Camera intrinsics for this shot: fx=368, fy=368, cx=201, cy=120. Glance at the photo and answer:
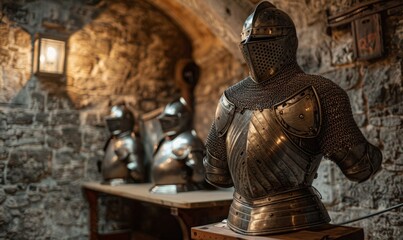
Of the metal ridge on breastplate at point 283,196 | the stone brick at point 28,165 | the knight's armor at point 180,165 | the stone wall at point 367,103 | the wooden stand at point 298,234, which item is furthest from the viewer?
the stone brick at point 28,165

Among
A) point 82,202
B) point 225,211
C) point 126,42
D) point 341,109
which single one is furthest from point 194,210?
point 126,42

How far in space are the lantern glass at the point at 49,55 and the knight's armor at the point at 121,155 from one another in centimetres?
65

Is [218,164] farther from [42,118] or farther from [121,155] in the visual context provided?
[42,118]

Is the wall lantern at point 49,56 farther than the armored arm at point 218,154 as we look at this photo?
Yes

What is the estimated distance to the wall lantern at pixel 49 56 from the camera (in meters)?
3.23

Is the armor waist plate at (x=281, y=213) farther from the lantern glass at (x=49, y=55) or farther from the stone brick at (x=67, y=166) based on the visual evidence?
the lantern glass at (x=49, y=55)

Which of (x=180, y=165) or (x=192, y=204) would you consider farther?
(x=180, y=165)

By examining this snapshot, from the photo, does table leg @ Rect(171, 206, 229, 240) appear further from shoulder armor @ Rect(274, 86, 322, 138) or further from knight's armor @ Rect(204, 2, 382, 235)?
shoulder armor @ Rect(274, 86, 322, 138)

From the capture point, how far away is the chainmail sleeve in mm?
1805

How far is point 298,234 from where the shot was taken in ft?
4.62

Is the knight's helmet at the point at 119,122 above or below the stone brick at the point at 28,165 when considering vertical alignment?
above

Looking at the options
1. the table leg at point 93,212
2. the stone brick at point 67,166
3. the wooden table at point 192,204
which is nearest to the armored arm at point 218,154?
the wooden table at point 192,204

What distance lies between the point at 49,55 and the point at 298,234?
273 centimetres

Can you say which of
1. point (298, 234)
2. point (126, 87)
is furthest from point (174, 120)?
point (298, 234)
